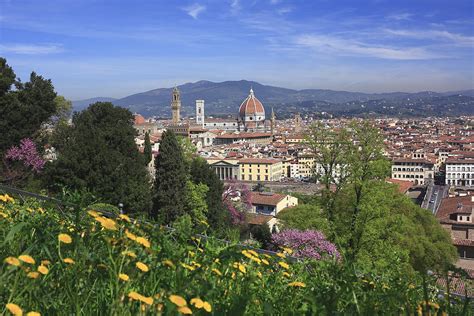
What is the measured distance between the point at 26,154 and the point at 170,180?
559cm

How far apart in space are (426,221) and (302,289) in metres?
21.5

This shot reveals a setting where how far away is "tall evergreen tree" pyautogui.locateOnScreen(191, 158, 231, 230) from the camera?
19172 millimetres

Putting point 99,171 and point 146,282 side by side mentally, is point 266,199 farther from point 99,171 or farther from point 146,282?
point 146,282

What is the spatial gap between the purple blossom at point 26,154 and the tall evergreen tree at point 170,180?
499 cm

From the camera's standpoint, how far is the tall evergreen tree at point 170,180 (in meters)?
18.2

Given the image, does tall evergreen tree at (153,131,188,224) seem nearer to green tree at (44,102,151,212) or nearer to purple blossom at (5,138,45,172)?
green tree at (44,102,151,212)

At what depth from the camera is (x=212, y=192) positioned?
63.7 feet

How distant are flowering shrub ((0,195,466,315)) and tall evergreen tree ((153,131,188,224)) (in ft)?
49.5

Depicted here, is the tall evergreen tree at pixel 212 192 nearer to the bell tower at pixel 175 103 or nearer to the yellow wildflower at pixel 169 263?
the yellow wildflower at pixel 169 263

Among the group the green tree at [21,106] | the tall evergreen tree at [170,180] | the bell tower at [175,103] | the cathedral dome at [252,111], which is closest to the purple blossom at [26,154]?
the green tree at [21,106]

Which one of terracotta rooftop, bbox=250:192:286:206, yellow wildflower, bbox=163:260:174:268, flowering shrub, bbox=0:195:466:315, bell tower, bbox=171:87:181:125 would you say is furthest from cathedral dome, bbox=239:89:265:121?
yellow wildflower, bbox=163:260:174:268

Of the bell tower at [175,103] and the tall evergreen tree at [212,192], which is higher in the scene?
the bell tower at [175,103]

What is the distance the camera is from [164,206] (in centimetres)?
1822

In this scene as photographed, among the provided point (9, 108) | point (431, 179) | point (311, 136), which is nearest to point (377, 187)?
point (311, 136)
